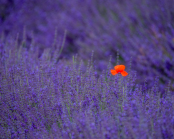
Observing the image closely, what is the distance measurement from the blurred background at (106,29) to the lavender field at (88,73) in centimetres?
2

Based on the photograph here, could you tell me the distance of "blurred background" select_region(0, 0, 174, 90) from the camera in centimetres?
370

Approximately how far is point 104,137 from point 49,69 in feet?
4.05

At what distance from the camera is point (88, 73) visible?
7.74 feet

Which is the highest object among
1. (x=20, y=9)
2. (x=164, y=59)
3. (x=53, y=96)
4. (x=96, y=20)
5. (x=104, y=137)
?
(x=20, y=9)

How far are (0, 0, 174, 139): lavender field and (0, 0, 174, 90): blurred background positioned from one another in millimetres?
18

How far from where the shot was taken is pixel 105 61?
13.9ft

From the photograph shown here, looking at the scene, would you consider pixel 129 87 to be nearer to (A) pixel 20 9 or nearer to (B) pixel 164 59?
(B) pixel 164 59

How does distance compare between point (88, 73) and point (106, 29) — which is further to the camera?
point (106, 29)

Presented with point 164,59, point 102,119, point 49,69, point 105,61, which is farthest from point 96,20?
point 102,119

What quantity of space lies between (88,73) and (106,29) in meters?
2.37

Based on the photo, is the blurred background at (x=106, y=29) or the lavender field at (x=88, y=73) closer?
the lavender field at (x=88, y=73)

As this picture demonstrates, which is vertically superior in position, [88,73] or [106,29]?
[106,29]

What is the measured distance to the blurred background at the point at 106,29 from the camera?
12.2 feet

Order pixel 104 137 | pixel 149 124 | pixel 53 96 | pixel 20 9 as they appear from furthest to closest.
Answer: pixel 20 9 < pixel 53 96 < pixel 149 124 < pixel 104 137
